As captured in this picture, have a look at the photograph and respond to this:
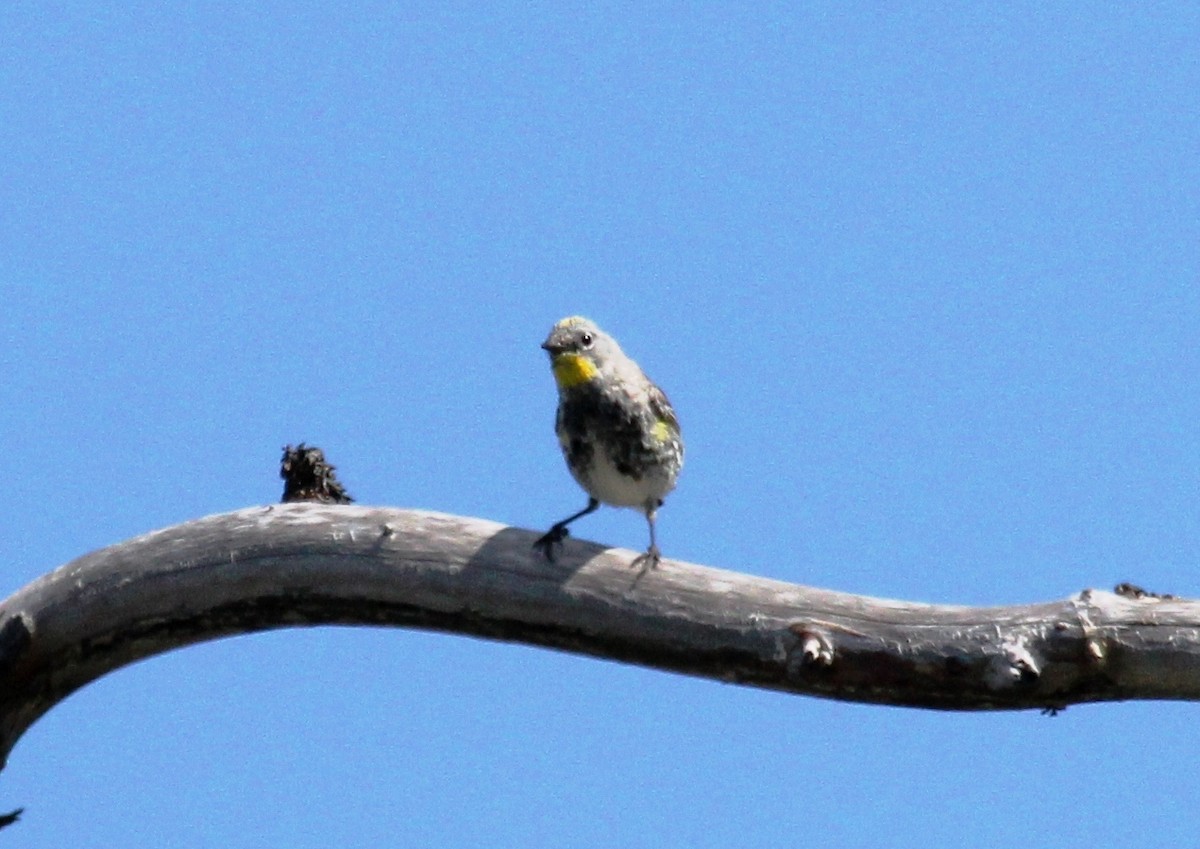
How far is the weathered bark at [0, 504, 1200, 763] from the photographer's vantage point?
7.30 m

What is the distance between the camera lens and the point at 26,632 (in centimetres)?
834

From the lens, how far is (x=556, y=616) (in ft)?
26.4

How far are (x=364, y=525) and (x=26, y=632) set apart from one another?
1799 mm

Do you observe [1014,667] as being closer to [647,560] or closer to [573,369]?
[647,560]

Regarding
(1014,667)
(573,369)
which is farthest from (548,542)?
(1014,667)

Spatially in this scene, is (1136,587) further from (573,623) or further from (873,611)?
(573,623)

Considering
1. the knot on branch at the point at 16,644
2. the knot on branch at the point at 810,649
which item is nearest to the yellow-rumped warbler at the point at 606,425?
Result: the knot on branch at the point at 810,649

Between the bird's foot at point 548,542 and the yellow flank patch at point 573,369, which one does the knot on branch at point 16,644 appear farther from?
the yellow flank patch at point 573,369

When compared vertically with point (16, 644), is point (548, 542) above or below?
above

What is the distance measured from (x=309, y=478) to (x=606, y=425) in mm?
2001

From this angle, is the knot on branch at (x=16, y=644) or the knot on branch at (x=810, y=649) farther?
the knot on branch at (x=16, y=644)

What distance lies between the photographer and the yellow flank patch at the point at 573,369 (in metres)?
9.87

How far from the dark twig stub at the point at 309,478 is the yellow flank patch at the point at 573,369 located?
1811mm

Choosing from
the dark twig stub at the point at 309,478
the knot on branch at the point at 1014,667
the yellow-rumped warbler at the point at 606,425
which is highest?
the yellow-rumped warbler at the point at 606,425
